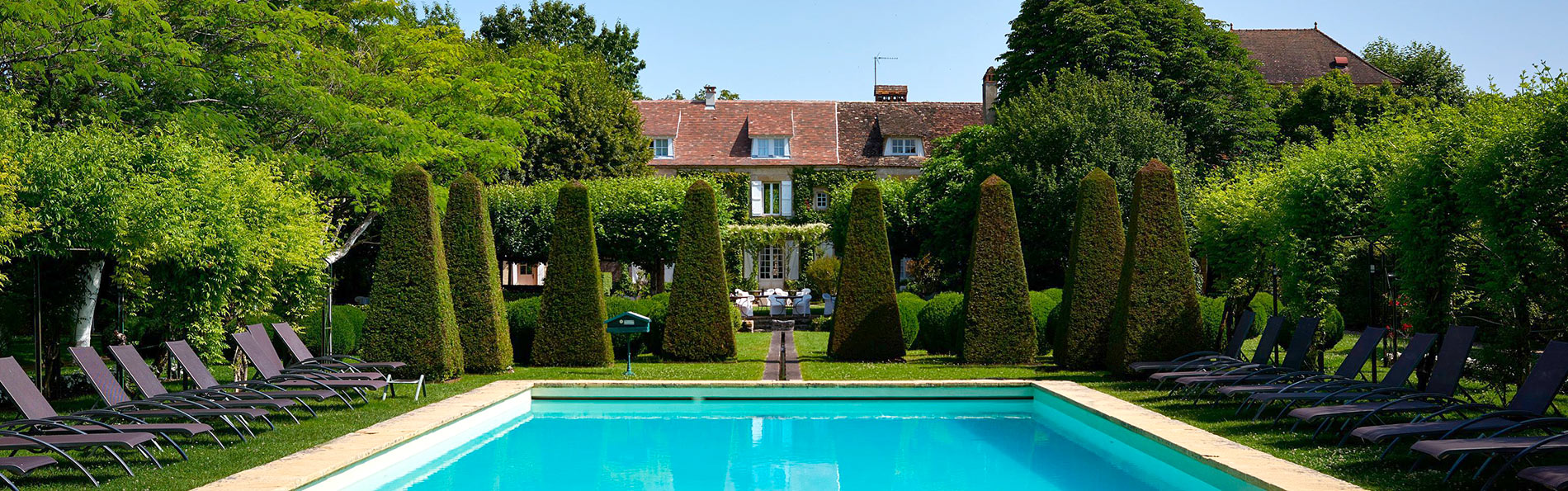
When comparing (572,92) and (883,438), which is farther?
(572,92)

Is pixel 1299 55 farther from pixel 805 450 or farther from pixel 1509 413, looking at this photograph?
pixel 1509 413

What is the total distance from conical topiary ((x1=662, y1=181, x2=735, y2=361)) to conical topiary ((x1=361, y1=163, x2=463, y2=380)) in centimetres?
408

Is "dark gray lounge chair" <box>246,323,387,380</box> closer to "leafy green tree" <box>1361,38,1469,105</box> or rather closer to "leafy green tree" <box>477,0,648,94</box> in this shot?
"leafy green tree" <box>477,0,648,94</box>

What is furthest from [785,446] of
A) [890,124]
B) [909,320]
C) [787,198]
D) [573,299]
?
[890,124]

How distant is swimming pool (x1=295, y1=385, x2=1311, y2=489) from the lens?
31.8 ft

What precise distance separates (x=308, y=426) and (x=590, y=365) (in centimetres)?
691

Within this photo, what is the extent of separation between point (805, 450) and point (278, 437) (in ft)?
16.9

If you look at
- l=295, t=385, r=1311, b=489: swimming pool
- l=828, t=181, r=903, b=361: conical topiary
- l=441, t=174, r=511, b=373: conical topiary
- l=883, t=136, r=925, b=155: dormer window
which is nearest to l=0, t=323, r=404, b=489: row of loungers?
l=295, t=385, r=1311, b=489: swimming pool

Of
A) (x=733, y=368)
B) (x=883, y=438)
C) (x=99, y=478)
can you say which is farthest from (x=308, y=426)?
(x=733, y=368)

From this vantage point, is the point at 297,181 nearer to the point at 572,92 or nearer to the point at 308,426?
Answer: the point at 308,426

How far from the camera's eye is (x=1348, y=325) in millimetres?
28125

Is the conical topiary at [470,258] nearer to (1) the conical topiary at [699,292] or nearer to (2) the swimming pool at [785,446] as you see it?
(2) the swimming pool at [785,446]

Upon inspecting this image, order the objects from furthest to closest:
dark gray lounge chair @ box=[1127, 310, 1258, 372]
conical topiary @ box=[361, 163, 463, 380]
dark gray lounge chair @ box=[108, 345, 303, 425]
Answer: conical topiary @ box=[361, 163, 463, 380]
dark gray lounge chair @ box=[1127, 310, 1258, 372]
dark gray lounge chair @ box=[108, 345, 303, 425]

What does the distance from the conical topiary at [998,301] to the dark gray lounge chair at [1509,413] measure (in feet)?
28.6
